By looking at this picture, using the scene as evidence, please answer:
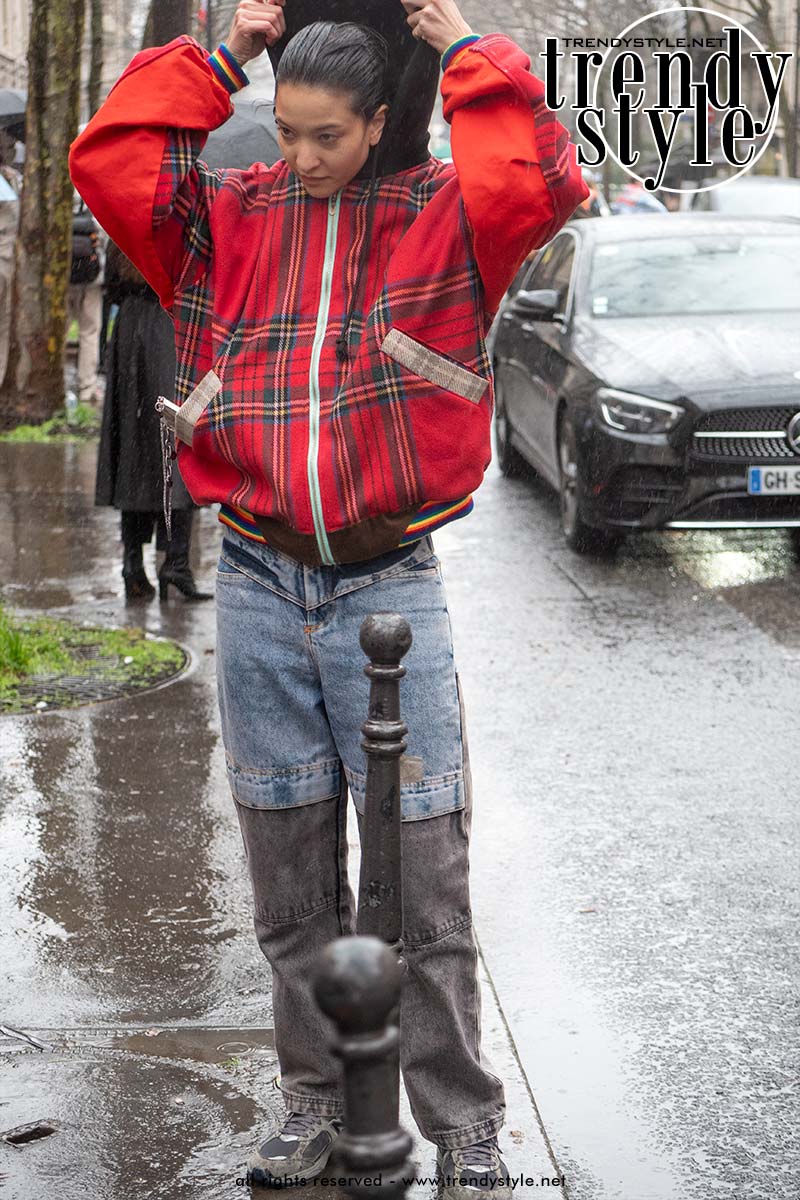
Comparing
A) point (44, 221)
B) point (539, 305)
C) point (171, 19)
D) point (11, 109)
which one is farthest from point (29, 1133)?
point (11, 109)

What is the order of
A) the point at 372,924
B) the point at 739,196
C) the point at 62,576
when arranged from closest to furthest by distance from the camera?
the point at 372,924 → the point at 62,576 → the point at 739,196

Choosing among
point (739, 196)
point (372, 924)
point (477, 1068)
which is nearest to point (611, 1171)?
point (477, 1068)

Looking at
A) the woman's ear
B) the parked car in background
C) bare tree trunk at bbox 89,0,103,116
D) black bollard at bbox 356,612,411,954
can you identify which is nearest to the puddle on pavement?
black bollard at bbox 356,612,411,954

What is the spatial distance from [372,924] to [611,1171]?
826 millimetres

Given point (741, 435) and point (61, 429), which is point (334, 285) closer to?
point (741, 435)

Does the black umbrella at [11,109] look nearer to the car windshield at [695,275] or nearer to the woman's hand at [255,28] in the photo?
the car windshield at [695,275]

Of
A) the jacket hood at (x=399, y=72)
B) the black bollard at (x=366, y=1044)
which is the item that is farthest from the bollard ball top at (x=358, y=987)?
the jacket hood at (x=399, y=72)

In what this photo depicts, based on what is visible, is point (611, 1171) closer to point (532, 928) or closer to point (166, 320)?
point (532, 928)

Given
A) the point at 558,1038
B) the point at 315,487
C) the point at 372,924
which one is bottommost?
the point at 558,1038

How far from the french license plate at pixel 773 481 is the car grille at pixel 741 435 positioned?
0.28 feet

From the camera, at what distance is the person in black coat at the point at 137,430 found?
316 inches

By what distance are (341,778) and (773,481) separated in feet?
19.6

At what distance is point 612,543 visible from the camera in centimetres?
943
